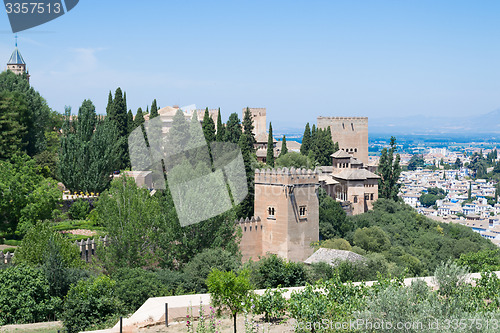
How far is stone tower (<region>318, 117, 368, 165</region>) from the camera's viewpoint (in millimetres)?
48719

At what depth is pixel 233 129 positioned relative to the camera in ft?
121

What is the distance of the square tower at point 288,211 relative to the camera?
956 inches

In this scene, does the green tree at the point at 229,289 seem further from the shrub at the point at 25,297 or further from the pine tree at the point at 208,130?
the pine tree at the point at 208,130

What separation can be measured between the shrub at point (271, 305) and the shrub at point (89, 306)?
3.43 meters

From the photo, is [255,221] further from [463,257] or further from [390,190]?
[390,190]

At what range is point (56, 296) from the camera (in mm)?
13891

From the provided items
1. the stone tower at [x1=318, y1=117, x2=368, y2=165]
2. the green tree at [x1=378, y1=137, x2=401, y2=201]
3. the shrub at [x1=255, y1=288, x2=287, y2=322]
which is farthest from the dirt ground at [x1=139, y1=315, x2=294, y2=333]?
the stone tower at [x1=318, y1=117, x2=368, y2=165]

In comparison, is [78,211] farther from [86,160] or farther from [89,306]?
[89,306]

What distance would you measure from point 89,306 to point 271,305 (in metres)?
4.10

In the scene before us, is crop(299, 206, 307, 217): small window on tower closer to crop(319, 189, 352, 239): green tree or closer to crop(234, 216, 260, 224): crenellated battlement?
crop(234, 216, 260, 224): crenellated battlement

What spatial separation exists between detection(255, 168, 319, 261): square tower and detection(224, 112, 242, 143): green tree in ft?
28.5

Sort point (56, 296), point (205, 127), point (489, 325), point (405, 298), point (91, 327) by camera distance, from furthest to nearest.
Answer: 1. point (205, 127)
2. point (56, 296)
3. point (91, 327)
4. point (405, 298)
5. point (489, 325)

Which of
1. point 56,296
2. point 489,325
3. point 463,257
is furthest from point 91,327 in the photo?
point 463,257

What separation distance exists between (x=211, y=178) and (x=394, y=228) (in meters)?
17.3
